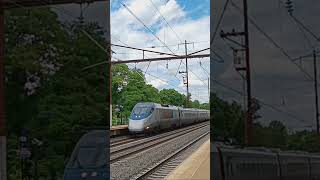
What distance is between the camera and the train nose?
21.0 meters

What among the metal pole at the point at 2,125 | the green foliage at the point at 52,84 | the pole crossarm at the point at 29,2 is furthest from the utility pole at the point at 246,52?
the metal pole at the point at 2,125

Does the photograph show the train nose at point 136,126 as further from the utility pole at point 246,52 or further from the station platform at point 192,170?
the utility pole at point 246,52

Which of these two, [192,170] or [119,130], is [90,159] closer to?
[192,170]

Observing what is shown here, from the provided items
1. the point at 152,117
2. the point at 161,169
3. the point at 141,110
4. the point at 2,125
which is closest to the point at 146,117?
the point at 141,110

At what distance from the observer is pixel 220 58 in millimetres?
8531

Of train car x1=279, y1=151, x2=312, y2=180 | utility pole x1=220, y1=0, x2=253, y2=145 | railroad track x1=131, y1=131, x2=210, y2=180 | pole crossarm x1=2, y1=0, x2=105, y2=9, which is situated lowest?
railroad track x1=131, y1=131, x2=210, y2=180

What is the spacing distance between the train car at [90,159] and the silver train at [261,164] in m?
2.37

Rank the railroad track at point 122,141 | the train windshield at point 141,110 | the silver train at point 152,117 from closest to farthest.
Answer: the railroad track at point 122,141 < the silver train at point 152,117 < the train windshield at point 141,110

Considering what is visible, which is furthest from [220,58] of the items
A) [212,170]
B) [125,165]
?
[125,165]

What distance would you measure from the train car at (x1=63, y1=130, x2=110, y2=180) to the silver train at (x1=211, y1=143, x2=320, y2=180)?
2.37m

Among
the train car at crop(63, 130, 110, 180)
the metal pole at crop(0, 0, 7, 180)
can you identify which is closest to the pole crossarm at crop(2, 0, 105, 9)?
the metal pole at crop(0, 0, 7, 180)

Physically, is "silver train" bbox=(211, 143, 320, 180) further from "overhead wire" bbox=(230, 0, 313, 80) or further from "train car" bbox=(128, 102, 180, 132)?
"train car" bbox=(128, 102, 180, 132)

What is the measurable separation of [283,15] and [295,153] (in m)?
2.53

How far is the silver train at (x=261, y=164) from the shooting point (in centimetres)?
827
